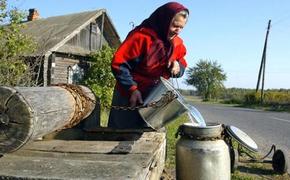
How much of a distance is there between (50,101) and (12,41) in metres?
9.57

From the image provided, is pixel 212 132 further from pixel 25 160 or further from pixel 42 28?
pixel 42 28

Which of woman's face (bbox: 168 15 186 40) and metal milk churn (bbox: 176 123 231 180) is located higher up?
woman's face (bbox: 168 15 186 40)

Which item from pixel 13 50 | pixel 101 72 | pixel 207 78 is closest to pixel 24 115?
pixel 13 50

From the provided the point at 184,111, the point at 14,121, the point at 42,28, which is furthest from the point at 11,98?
the point at 42,28

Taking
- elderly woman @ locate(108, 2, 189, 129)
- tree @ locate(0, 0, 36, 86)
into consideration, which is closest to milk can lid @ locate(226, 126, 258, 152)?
elderly woman @ locate(108, 2, 189, 129)

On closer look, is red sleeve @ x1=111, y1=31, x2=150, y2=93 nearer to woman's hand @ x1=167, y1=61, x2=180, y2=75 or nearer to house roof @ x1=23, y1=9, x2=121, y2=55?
woman's hand @ x1=167, y1=61, x2=180, y2=75

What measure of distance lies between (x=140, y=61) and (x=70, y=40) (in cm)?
1916

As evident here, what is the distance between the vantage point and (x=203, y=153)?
2.72m

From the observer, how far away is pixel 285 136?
10914 millimetres

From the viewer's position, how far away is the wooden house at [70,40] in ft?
Result: 67.5

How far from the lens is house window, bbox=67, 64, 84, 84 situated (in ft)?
74.5

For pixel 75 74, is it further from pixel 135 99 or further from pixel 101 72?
pixel 135 99

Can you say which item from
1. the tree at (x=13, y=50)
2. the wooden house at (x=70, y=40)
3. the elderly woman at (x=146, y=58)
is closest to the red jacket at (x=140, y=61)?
the elderly woman at (x=146, y=58)

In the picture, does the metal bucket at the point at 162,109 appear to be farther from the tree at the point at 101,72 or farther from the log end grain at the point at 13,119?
the tree at the point at 101,72
